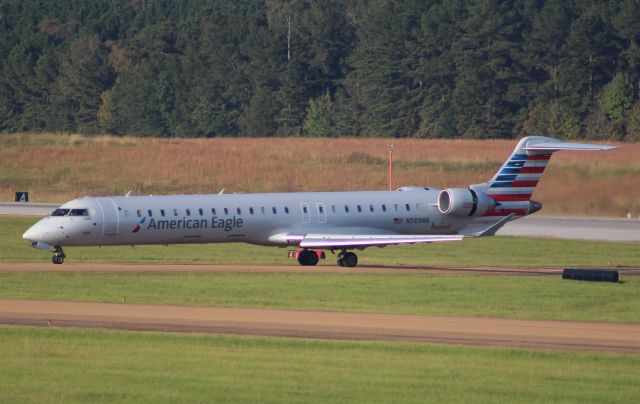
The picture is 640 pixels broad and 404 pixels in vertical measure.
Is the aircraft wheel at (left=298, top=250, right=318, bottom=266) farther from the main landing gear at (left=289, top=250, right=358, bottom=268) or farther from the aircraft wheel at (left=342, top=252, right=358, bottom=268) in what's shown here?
the aircraft wheel at (left=342, top=252, right=358, bottom=268)

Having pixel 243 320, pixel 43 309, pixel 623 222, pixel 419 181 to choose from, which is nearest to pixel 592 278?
pixel 243 320

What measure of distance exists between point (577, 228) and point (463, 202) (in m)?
19.4

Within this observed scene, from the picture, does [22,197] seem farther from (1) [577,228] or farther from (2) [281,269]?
(2) [281,269]

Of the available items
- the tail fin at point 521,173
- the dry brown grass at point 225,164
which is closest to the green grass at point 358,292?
the tail fin at point 521,173

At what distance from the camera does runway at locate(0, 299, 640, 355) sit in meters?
30.6

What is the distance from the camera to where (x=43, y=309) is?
3522 centimetres

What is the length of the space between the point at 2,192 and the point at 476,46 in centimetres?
6092

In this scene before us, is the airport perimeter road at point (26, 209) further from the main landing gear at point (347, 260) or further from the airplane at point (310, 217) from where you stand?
the main landing gear at point (347, 260)

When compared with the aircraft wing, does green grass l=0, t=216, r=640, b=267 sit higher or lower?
lower

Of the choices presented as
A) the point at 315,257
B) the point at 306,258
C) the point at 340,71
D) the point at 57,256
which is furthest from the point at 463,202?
the point at 340,71

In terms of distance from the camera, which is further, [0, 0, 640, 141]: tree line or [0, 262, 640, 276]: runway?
[0, 0, 640, 141]: tree line

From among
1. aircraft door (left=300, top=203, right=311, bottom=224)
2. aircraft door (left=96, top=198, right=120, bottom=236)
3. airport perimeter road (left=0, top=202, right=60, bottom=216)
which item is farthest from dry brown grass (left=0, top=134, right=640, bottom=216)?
aircraft door (left=96, top=198, right=120, bottom=236)

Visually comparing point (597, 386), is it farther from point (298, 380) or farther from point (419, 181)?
point (419, 181)

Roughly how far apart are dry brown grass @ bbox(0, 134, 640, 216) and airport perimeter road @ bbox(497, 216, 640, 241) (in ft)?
66.4
